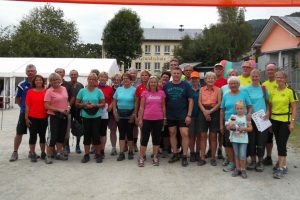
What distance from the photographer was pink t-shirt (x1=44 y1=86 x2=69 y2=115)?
7097 mm

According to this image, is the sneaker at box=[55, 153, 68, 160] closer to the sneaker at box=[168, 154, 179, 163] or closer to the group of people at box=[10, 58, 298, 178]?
the group of people at box=[10, 58, 298, 178]

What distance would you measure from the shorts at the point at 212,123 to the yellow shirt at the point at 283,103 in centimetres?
105

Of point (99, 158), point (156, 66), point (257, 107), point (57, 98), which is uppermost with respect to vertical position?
point (156, 66)

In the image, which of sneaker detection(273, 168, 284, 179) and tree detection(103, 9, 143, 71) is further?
tree detection(103, 9, 143, 71)

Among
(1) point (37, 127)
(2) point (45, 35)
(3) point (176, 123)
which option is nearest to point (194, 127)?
(3) point (176, 123)

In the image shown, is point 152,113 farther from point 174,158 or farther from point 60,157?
point 60,157

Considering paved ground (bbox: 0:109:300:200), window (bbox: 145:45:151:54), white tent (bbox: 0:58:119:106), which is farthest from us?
window (bbox: 145:45:151:54)

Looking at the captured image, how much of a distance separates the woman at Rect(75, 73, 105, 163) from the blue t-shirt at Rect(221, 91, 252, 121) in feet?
7.56

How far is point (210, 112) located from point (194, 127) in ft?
1.73

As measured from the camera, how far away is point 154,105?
6.96 meters

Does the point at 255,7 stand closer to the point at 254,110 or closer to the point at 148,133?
the point at 254,110

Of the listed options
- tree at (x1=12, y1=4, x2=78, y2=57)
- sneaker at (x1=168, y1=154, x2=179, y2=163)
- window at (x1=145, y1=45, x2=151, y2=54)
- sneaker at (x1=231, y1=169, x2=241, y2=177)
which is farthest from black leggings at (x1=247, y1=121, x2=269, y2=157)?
window at (x1=145, y1=45, x2=151, y2=54)

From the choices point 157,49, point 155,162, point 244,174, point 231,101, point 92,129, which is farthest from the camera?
point 157,49

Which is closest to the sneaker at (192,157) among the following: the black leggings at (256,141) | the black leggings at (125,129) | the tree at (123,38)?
the black leggings at (256,141)
